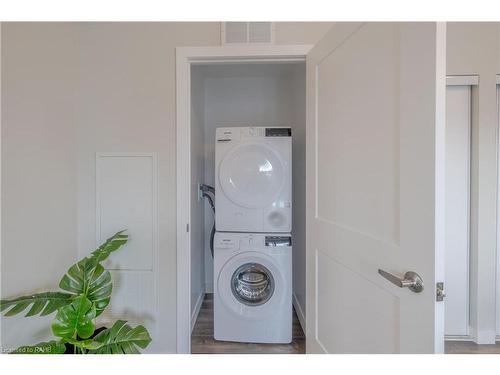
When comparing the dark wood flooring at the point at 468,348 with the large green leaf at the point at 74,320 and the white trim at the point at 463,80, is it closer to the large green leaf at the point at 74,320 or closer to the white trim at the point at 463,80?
the white trim at the point at 463,80

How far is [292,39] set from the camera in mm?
1507

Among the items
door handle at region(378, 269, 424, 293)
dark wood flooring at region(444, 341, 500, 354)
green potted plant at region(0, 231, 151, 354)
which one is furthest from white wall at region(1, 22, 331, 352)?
dark wood flooring at region(444, 341, 500, 354)

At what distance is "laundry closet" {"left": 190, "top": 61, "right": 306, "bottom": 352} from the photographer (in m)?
2.31

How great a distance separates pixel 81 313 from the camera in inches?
34.5

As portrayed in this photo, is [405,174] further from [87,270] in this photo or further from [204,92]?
[204,92]

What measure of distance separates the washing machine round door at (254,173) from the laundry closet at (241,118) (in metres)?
0.46

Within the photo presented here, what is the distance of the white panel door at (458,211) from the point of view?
184cm

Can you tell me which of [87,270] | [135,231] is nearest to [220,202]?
[135,231]

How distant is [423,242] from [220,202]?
4.65 feet

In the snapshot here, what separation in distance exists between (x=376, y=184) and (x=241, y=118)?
80.5 inches

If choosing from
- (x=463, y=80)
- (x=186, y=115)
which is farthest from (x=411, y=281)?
(x=463, y=80)

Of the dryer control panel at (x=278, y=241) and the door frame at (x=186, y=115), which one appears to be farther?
the dryer control panel at (x=278, y=241)

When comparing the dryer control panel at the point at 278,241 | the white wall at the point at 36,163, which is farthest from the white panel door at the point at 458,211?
the white wall at the point at 36,163

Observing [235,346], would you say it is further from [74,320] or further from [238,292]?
[74,320]
